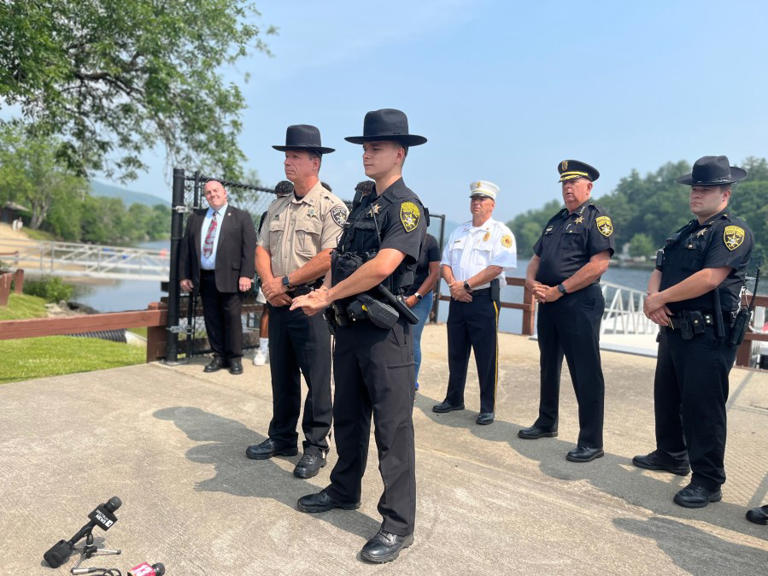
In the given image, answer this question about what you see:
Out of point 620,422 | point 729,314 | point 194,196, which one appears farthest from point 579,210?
point 194,196

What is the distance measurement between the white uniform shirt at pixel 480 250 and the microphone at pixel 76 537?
3163mm

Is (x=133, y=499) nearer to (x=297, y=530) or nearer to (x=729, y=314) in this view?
(x=297, y=530)

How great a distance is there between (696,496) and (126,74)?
1394 cm

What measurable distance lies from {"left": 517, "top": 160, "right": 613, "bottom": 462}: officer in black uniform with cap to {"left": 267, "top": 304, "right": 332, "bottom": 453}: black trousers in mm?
1611

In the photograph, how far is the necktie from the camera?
5.90 m

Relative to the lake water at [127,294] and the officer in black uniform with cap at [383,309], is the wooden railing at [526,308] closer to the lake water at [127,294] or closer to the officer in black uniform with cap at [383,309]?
the officer in black uniform with cap at [383,309]

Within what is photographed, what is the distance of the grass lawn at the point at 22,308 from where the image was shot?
54.6 ft

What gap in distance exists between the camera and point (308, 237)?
3713 millimetres

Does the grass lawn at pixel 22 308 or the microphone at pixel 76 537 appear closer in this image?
the microphone at pixel 76 537

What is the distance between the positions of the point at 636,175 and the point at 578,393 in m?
108

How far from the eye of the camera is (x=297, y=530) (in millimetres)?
2736

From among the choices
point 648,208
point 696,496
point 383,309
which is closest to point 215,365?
point 383,309

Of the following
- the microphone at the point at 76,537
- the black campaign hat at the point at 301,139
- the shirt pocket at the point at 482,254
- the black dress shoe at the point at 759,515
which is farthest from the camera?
the shirt pocket at the point at 482,254

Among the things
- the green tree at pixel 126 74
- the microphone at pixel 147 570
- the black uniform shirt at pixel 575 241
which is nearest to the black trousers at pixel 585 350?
the black uniform shirt at pixel 575 241
